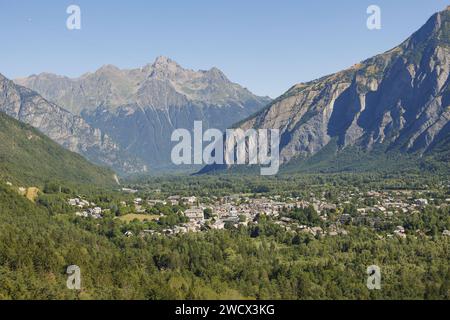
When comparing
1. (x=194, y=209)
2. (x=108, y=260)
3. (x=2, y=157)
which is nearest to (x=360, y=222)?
(x=194, y=209)

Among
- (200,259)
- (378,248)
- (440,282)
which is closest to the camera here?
(440,282)

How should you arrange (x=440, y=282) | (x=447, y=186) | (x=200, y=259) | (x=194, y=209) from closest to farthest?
(x=440, y=282) < (x=200, y=259) < (x=194, y=209) < (x=447, y=186)

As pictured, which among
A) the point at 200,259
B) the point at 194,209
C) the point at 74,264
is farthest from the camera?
the point at 194,209

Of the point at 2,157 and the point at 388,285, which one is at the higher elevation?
the point at 2,157

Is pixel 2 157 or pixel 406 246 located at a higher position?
pixel 2 157
